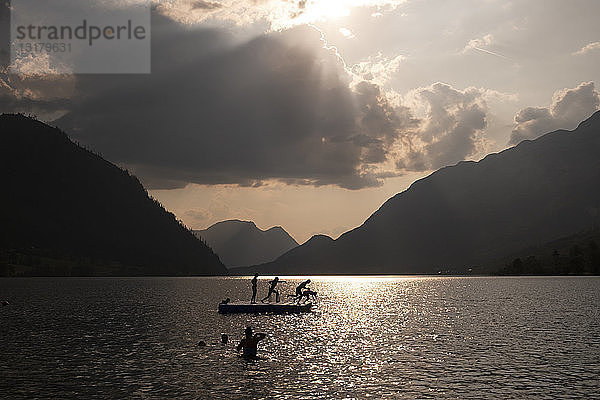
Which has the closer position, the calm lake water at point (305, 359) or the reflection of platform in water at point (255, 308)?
the calm lake water at point (305, 359)

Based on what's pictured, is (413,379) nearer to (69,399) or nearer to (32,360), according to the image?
(69,399)

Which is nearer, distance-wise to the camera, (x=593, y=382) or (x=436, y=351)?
(x=593, y=382)

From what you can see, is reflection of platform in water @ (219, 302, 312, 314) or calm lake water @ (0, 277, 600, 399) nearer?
calm lake water @ (0, 277, 600, 399)

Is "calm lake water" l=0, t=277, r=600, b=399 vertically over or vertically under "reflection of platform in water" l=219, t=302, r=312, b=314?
under

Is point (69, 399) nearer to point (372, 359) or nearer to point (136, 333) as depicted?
point (372, 359)

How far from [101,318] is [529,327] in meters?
72.7

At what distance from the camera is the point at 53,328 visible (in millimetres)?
86312

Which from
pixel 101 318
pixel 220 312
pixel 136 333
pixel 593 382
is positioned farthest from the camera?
pixel 220 312

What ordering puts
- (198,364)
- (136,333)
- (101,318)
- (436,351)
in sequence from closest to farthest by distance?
1. (198,364)
2. (436,351)
3. (136,333)
4. (101,318)

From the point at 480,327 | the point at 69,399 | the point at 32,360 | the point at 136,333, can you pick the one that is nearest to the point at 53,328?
the point at 136,333

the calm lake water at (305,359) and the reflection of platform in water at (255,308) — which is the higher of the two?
the reflection of platform in water at (255,308)

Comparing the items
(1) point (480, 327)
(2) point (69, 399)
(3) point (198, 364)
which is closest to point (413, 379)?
(3) point (198, 364)

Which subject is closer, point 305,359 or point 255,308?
point 305,359

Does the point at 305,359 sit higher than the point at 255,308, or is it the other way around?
the point at 255,308
